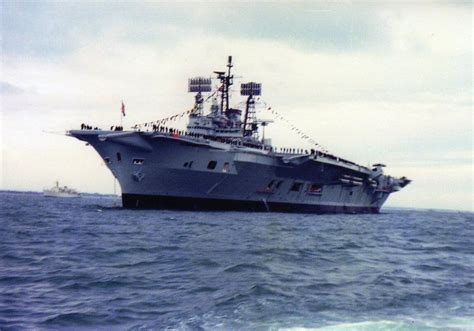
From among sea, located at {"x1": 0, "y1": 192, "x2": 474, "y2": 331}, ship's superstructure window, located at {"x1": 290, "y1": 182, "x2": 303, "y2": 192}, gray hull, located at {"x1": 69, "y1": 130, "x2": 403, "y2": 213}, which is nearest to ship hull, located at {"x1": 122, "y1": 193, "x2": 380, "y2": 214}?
gray hull, located at {"x1": 69, "y1": 130, "x2": 403, "y2": 213}

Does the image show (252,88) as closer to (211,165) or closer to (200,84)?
(200,84)

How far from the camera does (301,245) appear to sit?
16828 millimetres

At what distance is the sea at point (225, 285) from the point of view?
8.00m

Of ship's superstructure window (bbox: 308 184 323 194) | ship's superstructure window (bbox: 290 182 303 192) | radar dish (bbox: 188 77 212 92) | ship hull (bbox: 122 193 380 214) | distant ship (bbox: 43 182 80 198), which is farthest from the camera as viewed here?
distant ship (bbox: 43 182 80 198)

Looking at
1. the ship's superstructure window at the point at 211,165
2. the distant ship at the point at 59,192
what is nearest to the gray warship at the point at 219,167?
the ship's superstructure window at the point at 211,165

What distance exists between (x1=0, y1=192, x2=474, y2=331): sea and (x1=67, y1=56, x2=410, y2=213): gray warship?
15.8 metres

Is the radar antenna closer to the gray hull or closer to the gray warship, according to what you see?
the gray warship

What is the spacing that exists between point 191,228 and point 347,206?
102 feet

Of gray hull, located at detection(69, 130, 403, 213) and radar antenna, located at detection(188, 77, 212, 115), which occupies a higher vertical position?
radar antenna, located at detection(188, 77, 212, 115)

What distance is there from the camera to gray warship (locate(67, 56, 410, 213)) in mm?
33250

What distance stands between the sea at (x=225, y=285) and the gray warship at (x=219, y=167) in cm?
1581

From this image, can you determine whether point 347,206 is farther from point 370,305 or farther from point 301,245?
point 370,305

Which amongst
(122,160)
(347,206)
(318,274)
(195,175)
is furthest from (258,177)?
(318,274)

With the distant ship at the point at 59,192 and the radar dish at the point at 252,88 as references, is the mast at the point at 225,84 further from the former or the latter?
the distant ship at the point at 59,192
